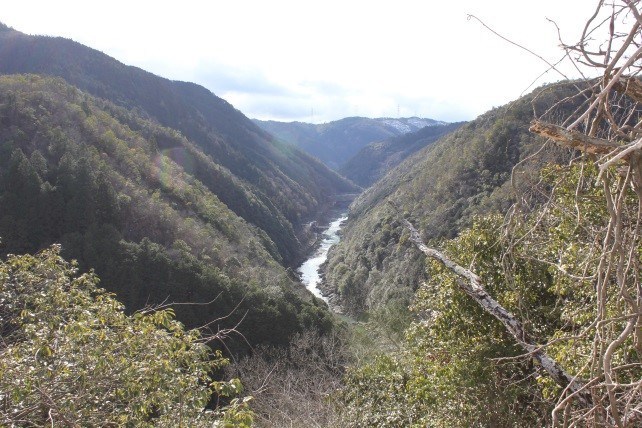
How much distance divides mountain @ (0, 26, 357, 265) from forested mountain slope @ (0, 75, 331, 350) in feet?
54.4

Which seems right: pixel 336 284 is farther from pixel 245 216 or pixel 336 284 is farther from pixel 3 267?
pixel 3 267

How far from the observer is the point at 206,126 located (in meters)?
123

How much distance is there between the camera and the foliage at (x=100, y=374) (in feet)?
12.5

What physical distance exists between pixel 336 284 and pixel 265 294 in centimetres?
2318

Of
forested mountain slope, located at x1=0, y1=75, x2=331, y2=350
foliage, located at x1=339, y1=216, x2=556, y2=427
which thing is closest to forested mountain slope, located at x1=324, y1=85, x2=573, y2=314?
forested mountain slope, located at x1=0, y1=75, x2=331, y2=350

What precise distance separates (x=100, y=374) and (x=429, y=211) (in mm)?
56346

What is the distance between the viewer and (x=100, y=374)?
4309 millimetres

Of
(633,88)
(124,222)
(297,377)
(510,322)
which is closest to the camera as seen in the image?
(633,88)

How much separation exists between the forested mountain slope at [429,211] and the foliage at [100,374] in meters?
36.5

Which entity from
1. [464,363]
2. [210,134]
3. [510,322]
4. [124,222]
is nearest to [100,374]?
[510,322]

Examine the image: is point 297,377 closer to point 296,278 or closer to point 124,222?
point 124,222

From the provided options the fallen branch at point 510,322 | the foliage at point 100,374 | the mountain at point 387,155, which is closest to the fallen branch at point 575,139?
the fallen branch at point 510,322

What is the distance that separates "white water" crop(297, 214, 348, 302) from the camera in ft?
204

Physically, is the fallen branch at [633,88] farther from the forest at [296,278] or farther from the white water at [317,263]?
the white water at [317,263]
